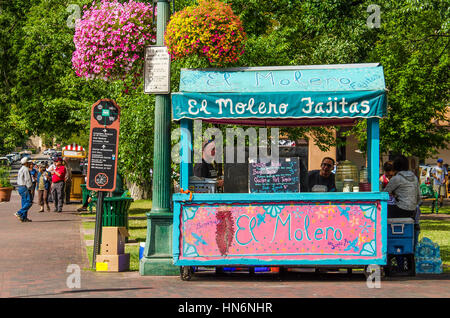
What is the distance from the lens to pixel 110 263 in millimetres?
11133

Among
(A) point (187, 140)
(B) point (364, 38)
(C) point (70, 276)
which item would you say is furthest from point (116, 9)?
(B) point (364, 38)

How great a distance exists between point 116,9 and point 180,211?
10.9 feet

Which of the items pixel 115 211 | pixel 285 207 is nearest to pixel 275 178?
pixel 285 207

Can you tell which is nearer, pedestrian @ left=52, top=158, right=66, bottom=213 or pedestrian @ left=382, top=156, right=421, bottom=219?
pedestrian @ left=382, top=156, right=421, bottom=219

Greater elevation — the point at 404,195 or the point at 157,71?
the point at 157,71

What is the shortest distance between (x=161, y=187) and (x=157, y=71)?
1.75 meters

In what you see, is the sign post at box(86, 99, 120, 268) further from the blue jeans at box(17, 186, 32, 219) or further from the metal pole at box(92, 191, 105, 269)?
the blue jeans at box(17, 186, 32, 219)

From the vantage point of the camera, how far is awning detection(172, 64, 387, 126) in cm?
982

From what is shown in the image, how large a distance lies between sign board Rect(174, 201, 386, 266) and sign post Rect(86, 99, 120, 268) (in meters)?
2.19

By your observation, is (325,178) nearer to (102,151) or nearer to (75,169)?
(102,151)

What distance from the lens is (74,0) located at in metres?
30.0

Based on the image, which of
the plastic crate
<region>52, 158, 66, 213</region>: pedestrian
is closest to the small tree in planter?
<region>52, 158, 66, 213</region>: pedestrian
